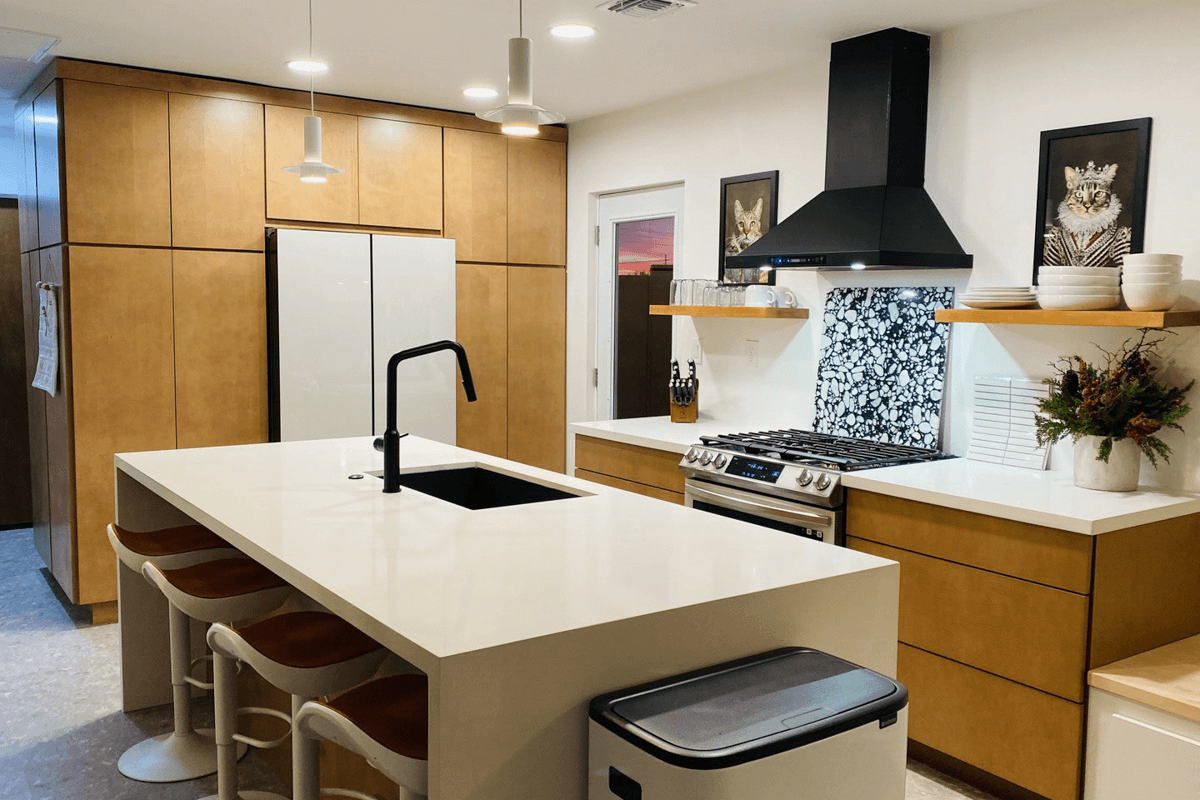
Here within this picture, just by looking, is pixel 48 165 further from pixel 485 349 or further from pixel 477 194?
pixel 485 349

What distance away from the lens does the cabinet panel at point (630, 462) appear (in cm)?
423

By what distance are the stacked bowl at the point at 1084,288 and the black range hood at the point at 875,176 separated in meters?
0.54

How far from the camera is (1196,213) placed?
305 cm

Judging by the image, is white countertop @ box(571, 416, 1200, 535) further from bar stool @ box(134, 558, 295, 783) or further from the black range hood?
bar stool @ box(134, 558, 295, 783)

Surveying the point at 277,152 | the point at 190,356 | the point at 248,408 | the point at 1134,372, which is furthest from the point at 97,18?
the point at 1134,372

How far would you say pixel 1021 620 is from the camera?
2.89 metres

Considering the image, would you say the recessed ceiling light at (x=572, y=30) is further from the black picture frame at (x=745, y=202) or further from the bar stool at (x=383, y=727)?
the bar stool at (x=383, y=727)

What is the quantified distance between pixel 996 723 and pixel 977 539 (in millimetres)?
554

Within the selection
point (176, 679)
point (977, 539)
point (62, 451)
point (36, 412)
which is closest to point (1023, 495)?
point (977, 539)

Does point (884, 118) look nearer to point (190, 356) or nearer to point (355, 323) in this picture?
point (355, 323)

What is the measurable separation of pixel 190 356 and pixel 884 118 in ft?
10.8

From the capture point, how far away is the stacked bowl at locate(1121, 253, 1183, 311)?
2926 millimetres

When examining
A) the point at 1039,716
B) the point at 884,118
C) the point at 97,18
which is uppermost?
the point at 97,18

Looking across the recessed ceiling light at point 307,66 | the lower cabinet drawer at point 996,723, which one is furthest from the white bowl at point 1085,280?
the recessed ceiling light at point 307,66
